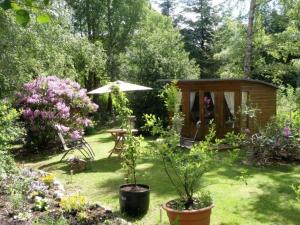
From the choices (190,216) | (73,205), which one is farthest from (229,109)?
(190,216)

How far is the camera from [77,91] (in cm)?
1322

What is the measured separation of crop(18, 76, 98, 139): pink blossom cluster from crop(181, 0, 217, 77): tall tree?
22.0 metres

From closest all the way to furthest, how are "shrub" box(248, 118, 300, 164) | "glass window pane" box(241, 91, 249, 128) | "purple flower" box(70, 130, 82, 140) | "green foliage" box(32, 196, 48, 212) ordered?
"green foliage" box(32, 196, 48, 212)
"shrub" box(248, 118, 300, 164)
"purple flower" box(70, 130, 82, 140)
"glass window pane" box(241, 91, 249, 128)

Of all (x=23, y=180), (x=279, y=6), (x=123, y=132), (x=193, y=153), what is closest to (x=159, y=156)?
(x=193, y=153)

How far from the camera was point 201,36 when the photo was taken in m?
35.8

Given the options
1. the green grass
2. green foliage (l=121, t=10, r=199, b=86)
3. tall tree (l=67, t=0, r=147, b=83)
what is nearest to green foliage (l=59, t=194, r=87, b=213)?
the green grass

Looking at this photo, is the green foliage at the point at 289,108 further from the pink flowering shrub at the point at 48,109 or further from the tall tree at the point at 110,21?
the tall tree at the point at 110,21

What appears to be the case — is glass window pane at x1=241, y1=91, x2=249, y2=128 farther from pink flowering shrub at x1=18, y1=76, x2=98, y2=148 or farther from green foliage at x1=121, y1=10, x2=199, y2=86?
pink flowering shrub at x1=18, y1=76, x2=98, y2=148

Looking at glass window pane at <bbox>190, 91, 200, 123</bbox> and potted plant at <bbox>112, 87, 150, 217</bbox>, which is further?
glass window pane at <bbox>190, 91, 200, 123</bbox>

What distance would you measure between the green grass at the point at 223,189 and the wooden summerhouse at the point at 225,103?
3293 mm

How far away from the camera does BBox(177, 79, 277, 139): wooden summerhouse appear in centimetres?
1251

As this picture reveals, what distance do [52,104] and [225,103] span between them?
5388 mm

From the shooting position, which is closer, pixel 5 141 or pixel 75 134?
pixel 5 141

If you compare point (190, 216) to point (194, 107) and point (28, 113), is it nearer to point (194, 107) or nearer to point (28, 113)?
point (28, 113)
